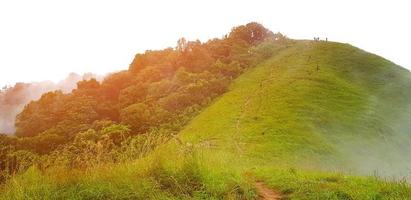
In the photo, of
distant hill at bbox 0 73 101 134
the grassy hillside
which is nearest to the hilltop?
the grassy hillside

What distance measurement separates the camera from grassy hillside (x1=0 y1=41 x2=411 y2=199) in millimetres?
12500

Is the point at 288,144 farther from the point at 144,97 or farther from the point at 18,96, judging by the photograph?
the point at 18,96

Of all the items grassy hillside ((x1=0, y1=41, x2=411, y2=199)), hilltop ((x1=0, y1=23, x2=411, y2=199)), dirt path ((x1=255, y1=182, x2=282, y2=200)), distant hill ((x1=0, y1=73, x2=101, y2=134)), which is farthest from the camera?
distant hill ((x1=0, y1=73, x2=101, y2=134))

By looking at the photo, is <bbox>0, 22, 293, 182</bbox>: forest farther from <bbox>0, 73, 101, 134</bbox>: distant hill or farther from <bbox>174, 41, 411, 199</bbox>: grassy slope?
<bbox>0, 73, 101, 134</bbox>: distant hill

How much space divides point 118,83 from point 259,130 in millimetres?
40529

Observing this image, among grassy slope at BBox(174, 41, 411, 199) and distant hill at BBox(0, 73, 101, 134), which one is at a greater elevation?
grassy slope at BBox(174, 41, 411, 199)

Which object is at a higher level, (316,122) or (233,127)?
(233,127)

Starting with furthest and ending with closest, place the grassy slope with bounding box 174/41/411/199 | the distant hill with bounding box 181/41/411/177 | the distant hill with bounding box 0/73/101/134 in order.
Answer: the distant hill with bounding box 0/73/101/134, the distant hill with bounding box 181/41/411/177, the grassy slope with bounding box 174/41/411/199

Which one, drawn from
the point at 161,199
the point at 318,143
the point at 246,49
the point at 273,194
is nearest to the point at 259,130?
the point at 318,143

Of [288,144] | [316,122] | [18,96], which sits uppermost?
[288,144]

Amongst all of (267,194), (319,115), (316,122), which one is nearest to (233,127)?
(316,122)

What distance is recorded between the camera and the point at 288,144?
119 feet

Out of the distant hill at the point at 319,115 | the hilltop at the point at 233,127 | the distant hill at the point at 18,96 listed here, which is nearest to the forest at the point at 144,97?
the hilltop at the point at 233,127

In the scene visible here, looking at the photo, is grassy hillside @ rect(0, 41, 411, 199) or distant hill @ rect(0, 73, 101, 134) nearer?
grassy hillside @ rect(0, 41, 411, 199)
